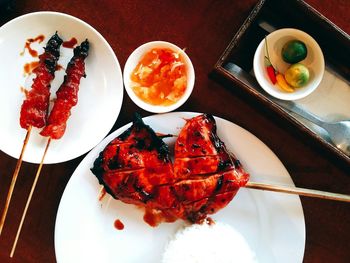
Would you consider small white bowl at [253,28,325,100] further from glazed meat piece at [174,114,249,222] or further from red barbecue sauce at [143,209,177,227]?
red barbecue sauce at [143,209,177,227]

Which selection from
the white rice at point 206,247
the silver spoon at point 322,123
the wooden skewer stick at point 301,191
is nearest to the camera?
the wooden skewer stick at point 301,191

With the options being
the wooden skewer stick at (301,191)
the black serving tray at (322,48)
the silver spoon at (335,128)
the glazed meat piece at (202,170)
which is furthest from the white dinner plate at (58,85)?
the silver spoon at (335,128)

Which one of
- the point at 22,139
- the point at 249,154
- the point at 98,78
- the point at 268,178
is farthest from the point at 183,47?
the point at 22,139

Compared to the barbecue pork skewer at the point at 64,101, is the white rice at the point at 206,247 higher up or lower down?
lower down

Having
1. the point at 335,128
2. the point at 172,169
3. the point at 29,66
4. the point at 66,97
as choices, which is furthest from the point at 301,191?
the point at 29,66

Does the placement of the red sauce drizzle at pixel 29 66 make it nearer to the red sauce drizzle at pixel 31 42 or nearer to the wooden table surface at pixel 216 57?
the red sauce drizzle at pixel 31 42
